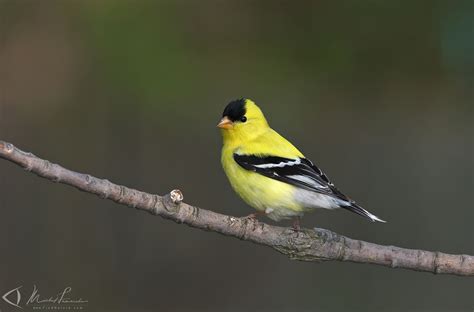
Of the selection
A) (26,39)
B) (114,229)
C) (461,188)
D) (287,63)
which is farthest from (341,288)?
(26,39)

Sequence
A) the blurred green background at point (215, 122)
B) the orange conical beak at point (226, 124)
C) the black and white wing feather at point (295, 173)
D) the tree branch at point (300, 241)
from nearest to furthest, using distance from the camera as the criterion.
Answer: the tree branch at point (300, 241) < the black and white wing feather at point (295, 173) < the orange conical beak at point (226, 124) < the blurred green background at point (215, 122)

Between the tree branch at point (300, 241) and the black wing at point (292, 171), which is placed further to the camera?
the black wing at point (292, 171)

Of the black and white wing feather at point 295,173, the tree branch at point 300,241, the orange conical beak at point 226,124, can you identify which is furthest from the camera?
the orange conical beak at point 226,124

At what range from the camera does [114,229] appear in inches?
168

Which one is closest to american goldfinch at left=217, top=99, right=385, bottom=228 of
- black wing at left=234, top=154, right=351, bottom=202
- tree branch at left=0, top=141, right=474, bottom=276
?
black wing at left=234, top=154, right=351, bottom=202

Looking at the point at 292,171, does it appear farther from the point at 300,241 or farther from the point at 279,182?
the point at 300,241

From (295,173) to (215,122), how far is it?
232 cm

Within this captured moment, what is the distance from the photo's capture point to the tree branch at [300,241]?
5.80ft

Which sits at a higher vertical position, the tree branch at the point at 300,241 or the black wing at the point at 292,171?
the black wing at the point at 292,171

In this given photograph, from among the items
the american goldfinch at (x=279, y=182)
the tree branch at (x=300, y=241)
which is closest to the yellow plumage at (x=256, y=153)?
the american goldfinch at (x=279, y=182)

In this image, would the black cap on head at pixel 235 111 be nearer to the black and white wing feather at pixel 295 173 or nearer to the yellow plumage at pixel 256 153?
the yellow plumage at pixel 256 153

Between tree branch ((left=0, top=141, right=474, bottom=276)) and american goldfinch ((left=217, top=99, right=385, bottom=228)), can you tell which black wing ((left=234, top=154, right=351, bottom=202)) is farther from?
tree branch ((left=0, top=141, right=474, bottom=276))

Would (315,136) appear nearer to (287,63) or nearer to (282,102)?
(282,102)

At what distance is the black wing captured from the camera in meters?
2.49
